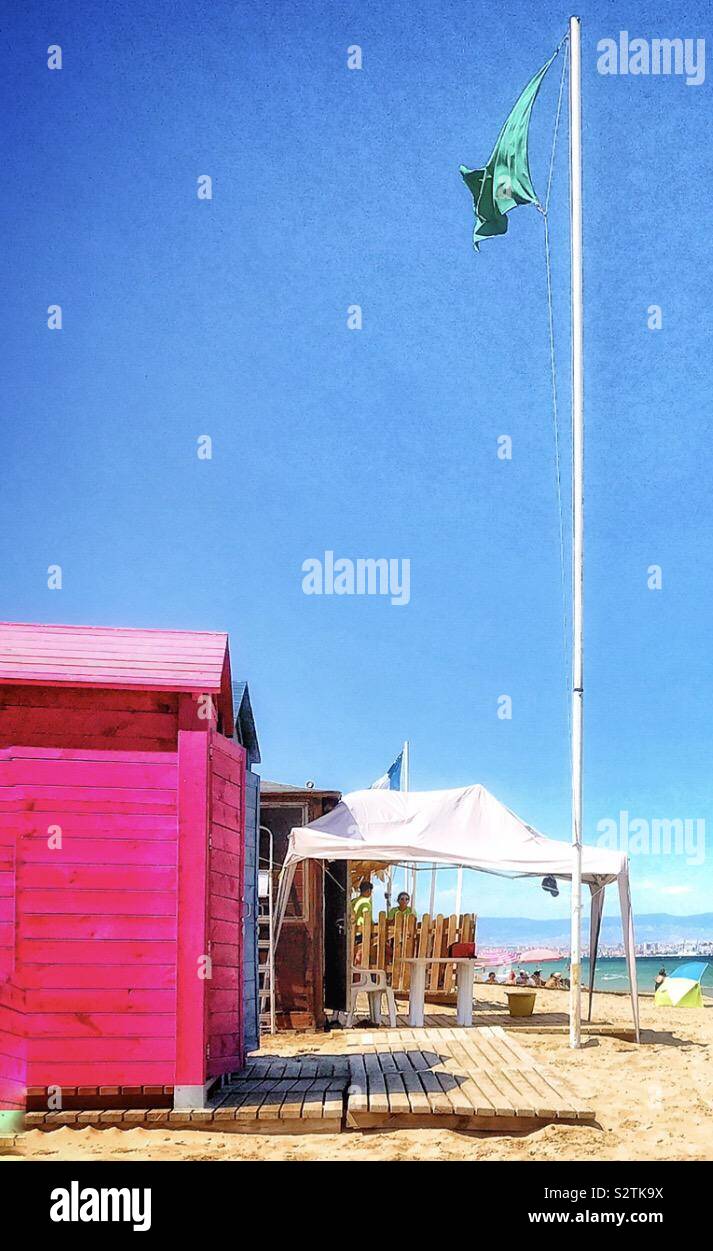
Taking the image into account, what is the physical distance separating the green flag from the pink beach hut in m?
8.52

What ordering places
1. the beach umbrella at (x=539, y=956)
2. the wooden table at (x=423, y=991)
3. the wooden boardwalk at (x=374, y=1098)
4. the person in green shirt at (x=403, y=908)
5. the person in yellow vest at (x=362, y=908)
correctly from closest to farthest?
the wooden boardwalk at (x=374, y=1098) < the wooden table at (x=423, y=991) < the person in yellow vest at (x=362, y=908) < the person in green shirt at (x=403, y=908) < the beach umbrella at (x=539, y=956)

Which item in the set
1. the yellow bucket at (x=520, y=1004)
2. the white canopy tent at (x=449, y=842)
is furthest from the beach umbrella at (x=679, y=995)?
the white canopy tent at (x=449, y=842)

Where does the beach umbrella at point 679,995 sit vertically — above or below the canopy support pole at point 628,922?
below

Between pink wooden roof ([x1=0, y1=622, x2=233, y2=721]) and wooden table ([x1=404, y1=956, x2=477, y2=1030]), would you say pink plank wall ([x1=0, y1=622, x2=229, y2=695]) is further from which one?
wooden table ([x1=404, y1=956, x2=477, y2=1030])

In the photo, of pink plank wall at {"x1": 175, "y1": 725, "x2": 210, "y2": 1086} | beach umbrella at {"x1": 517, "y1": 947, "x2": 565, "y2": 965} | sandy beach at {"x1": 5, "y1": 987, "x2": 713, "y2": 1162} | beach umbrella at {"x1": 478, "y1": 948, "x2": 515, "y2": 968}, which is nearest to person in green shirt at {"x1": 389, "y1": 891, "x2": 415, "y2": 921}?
beach umbrella at {"x1": 478, "y1": 948, "x2": 515, "y2": 968}

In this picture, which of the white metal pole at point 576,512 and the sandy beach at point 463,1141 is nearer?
the sandy beach at point 463,1141

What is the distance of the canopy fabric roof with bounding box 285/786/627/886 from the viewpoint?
14164 millimetres

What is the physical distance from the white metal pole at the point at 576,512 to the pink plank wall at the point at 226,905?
15.2ft

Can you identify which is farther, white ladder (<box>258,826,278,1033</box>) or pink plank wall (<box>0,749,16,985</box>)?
white ladder (<box>258,826,278,1033</box>)

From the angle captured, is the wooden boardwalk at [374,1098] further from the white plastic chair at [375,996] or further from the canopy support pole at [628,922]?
the white plastic chair at [375,996]

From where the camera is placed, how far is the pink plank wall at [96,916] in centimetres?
809
